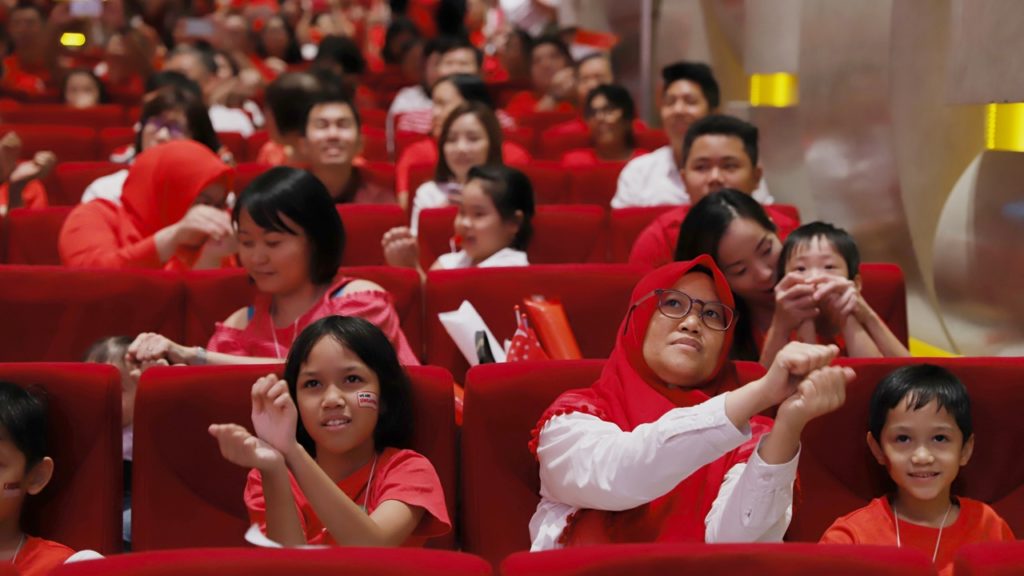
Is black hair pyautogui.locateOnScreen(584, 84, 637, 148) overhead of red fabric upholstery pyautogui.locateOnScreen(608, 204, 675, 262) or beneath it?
overhead

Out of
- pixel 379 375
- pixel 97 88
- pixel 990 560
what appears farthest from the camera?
pixel 97 88

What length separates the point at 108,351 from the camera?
194cm

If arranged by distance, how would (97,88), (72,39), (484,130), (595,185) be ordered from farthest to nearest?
1. (72,39)
2. (97,88)
3. (595,185)
4. (484,130)

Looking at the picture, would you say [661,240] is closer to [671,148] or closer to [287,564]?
[671,148]

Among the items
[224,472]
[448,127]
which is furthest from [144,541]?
[448,127]

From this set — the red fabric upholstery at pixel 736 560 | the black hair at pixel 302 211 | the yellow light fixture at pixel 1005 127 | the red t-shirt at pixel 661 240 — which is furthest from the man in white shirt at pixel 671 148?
the red fabric upholstery at pixel 736 560

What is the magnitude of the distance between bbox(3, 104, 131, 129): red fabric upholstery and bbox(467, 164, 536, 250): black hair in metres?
2.68

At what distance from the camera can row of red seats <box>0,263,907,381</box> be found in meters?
2.10

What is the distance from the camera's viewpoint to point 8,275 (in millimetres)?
2096

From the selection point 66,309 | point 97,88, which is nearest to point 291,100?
point 66,309

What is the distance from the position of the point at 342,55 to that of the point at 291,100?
112 inches

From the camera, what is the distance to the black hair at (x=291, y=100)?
332 cm

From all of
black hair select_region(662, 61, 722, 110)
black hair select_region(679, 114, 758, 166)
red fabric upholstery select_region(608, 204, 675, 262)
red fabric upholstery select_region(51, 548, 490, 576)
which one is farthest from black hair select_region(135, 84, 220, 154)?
red fabric upholstery select_region(51, 548, 490, 576)

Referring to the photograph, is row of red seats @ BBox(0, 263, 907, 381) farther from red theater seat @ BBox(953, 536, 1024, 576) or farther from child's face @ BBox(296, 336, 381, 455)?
red theater seat @ BBox(953, 536, 1024, 576)
